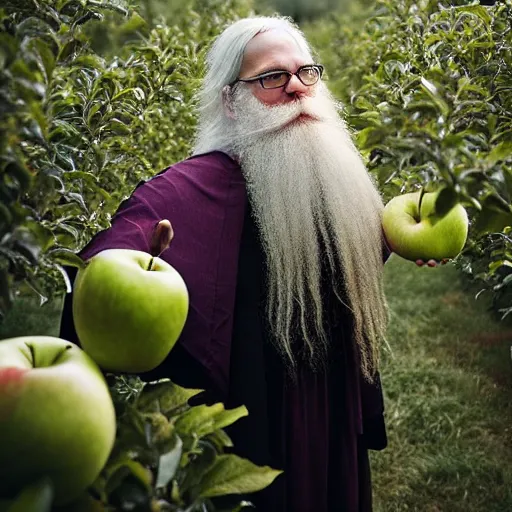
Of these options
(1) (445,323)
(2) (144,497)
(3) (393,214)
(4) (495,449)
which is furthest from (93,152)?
(1) (445,323)

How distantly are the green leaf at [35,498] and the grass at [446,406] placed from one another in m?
1.38

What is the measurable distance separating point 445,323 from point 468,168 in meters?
4.65

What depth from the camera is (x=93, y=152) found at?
1.81 m

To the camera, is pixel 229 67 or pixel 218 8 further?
pixel 218 8

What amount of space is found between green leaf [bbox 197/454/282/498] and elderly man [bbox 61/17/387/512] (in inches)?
27.6

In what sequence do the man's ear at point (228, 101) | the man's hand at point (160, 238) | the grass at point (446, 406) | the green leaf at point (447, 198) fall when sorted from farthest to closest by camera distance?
1. the grass at point (446, 406)
2. the man's ear at point (228, 101)
3. the man's hand at point (160, 238)
4. the green leaf at point (447, 198)

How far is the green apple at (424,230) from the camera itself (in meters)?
1.58

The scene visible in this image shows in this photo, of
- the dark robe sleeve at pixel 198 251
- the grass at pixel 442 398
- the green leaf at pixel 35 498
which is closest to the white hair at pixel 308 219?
the dark robe sleeve at pixel 198 251

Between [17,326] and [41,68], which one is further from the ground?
[41,68]

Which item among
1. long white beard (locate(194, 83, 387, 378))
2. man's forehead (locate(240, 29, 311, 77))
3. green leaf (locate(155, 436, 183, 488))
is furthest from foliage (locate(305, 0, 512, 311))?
green leaf (locate(155, 436, 183, 488))

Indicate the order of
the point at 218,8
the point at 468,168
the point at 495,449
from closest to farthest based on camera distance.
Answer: the point at 468,168, the point at 495,449, the point at 218,8

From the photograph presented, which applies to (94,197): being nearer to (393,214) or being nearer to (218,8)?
(393,214)

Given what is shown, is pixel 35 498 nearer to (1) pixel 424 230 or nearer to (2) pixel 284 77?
(1) pixel 424 230

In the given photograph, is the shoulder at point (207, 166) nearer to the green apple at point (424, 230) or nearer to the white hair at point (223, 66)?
the white hair at point (223, 66)
